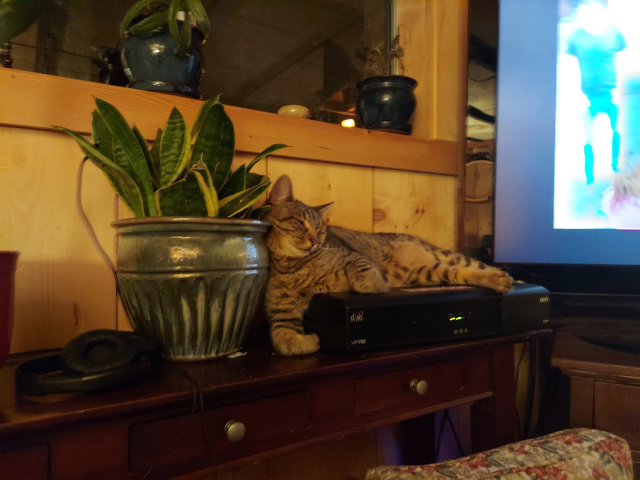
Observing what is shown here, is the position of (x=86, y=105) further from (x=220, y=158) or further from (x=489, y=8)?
(x=489, y=8)

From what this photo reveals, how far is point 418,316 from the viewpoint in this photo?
75 centimetres

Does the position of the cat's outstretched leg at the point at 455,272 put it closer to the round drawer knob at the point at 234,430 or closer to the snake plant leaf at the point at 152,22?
the round drawer knob at the point at 234,430

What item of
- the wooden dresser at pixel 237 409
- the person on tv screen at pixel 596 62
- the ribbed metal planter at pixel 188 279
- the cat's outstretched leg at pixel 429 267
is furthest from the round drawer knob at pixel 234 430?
the person on tv screen at pixel 596 62

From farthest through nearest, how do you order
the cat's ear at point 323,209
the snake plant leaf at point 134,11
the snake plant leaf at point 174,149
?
the cat's ear at point 323,209 < the snake plant leaf at point 134,11 < the snake plant leaf at point 174,149

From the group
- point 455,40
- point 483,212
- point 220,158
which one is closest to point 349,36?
point 455,40

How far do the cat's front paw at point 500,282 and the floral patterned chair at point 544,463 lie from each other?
314 millimetres

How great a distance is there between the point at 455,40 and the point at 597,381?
1.17 meters

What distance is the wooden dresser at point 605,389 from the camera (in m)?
0.81

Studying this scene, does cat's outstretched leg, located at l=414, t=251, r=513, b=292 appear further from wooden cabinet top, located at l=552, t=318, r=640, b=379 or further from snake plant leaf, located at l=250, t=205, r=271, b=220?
snake plant leaf, located at l=250, t=205, r=271, b=220

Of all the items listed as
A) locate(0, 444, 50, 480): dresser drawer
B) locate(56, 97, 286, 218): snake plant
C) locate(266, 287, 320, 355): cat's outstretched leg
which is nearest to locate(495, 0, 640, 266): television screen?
locate(266, 287, 320, 355): cat's outstretched leg

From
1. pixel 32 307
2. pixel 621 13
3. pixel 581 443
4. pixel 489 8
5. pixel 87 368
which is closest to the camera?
pixel 87 368

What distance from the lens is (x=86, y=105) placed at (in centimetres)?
81

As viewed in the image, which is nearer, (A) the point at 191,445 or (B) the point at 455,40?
(A) the point at 191,445

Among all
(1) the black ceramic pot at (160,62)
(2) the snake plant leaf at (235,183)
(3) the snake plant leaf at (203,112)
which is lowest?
(2) the snake plant leaf at (235,183)
